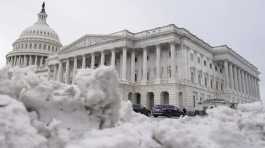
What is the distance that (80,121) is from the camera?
8.15 m

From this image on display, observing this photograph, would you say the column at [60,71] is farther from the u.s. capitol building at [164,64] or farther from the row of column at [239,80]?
the row of column at [239,80]

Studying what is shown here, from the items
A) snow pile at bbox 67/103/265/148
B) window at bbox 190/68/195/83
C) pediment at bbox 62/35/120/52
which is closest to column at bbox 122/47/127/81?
pediment at bbox 62/35/120/52

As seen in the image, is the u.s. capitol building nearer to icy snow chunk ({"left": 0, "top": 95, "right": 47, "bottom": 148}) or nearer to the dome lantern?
icy snow chunk ({"left": 0, "top": 95, "right": 47, "bottom": 148})

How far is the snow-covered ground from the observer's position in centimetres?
623

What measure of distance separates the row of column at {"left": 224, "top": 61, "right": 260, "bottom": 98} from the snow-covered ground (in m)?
50.0

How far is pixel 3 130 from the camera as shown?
5.68m

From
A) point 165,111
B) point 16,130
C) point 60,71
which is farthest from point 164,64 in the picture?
point 16,130

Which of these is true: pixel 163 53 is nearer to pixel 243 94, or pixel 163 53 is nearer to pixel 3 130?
pixel 243 94

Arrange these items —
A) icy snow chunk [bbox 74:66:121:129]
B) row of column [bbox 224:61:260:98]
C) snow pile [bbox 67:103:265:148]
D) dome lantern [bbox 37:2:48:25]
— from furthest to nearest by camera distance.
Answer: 1. dome lantern [bbox 37:2:48:25]
2. row of column [bbox 224:61:260:98]
3. icy snow chunk [bbox 74:66:121:129]
4. snow pile [bbox 67:103:265:148]

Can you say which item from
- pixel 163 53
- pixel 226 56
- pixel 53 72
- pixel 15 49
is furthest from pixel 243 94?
pixel 15 49

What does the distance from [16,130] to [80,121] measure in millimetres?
2511

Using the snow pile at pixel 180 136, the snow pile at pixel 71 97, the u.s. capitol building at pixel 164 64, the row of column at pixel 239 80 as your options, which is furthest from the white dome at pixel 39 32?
the snow pile at pixel 180 136

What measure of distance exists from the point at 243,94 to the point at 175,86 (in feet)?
88.0

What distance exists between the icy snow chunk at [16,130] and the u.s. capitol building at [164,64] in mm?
36709
